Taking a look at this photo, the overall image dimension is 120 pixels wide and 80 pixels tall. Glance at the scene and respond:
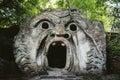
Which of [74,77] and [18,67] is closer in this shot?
[74,77]

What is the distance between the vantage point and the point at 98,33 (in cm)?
907

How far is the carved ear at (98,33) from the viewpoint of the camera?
8.91 meters

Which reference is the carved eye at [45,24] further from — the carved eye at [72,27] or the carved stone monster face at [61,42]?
the carved eye at [72,27]

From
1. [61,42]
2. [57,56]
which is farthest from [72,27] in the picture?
[57,56]

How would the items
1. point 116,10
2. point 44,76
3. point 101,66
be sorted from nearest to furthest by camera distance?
point 44,76
point 101,66
point 116,10

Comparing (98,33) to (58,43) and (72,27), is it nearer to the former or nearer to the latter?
(72,27)

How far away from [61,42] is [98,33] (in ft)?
4.27

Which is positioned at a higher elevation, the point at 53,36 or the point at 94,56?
the point at 53,36

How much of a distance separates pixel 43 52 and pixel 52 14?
1.36m

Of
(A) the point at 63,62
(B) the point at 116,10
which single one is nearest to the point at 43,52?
(A) the point at 63,62

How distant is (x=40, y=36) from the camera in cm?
884

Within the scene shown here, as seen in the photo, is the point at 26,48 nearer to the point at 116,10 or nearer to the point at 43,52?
the point at 43,52

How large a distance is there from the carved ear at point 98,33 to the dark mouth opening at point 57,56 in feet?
3.55

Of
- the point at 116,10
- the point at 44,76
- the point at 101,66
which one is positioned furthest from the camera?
the point at 116,10
